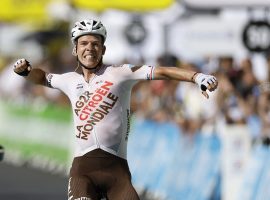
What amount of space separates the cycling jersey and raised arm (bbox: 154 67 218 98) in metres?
0.28

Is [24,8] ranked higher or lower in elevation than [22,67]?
higher

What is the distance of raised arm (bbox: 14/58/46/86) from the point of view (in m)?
10.1

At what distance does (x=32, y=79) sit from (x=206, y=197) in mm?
5204

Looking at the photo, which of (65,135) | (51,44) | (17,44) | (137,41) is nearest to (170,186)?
(65,135)

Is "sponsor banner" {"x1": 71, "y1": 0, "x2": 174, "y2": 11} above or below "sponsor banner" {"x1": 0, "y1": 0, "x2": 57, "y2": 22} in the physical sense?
above

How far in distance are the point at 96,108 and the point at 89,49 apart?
0.54 m

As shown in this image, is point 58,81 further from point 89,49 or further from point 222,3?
point 222,3

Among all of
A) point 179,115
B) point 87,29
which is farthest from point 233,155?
point 87,29

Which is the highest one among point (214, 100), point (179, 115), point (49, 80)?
point (49, 80)

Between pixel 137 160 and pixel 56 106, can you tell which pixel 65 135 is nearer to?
pixel 56 106

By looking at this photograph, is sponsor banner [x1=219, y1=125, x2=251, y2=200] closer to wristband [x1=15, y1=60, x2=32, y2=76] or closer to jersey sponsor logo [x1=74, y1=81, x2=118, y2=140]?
jersey sponsor logo [x1=74, y1=81, x2=118, y2=140]

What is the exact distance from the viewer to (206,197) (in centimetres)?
1491

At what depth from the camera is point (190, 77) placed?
9258 mm

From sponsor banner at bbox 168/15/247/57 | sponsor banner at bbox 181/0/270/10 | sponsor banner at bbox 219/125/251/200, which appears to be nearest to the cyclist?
sponsor banner at bbox 219/125/251/200
